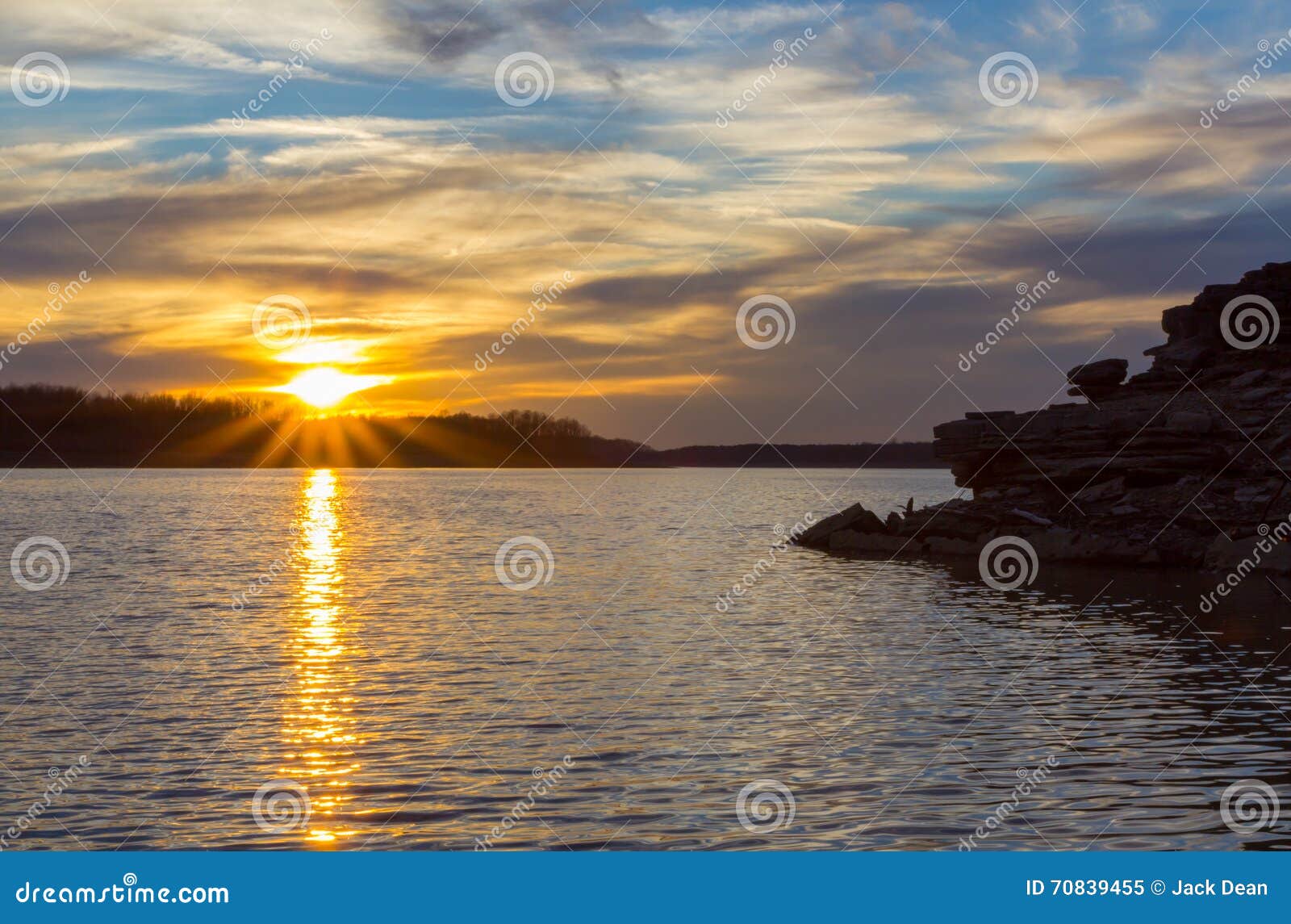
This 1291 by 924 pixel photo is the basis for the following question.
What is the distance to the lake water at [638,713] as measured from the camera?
1562 centimetres

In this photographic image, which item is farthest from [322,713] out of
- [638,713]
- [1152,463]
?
[1152,463]

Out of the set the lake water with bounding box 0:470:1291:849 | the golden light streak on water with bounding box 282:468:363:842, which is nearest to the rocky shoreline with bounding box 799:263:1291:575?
the lake water with bounding box 0:470:1291:849

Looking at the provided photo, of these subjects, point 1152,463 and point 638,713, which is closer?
point 638,713

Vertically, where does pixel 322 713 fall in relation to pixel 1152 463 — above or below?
below

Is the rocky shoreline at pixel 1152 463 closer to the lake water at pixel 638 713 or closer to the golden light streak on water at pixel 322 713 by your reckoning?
the lake water at pixel 638 713

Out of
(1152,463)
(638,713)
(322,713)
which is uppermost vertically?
(1152,463)

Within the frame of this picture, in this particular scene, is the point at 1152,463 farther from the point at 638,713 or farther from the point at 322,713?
the point at 322,713

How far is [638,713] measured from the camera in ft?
75.9

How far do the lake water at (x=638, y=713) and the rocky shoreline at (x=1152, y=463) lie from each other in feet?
12.8

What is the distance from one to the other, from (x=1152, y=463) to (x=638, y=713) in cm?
4428

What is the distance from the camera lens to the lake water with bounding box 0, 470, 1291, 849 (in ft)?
51.3

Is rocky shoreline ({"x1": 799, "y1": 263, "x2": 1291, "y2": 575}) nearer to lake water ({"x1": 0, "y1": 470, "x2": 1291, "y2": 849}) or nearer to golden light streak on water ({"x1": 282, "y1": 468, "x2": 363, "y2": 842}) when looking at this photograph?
lake water ({"x1": 0, "y1": 470, "x2": 1291, "y2": 849})

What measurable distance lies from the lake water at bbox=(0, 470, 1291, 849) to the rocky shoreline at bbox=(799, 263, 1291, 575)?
12.8ft

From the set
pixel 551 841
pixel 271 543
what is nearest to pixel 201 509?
pixel 271 543
